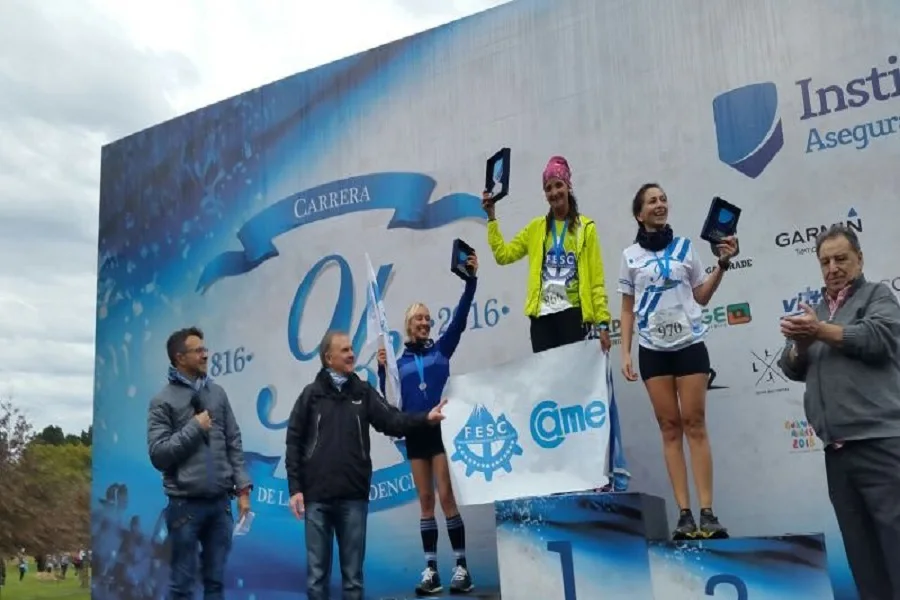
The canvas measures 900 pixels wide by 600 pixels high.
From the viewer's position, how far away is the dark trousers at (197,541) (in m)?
3.49

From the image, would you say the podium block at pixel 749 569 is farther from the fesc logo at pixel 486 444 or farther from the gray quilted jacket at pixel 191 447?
the gray quilted jacket at pixel 191 447

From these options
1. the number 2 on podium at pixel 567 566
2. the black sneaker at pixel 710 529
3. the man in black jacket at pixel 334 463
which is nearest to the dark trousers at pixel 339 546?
the man in black jacket at pixel 334 463

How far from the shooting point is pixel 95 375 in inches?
274

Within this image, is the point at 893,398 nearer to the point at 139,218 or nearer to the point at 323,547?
the point at 323,547

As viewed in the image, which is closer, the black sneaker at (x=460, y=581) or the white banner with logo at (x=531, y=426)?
the white banner with logo at (x=531, y=426)

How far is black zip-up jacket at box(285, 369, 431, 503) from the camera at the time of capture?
11.6ft

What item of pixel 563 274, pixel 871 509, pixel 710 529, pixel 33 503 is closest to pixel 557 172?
pixel 563 274

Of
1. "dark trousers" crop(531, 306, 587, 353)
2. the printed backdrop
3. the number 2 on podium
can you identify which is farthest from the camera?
the printed backdrop

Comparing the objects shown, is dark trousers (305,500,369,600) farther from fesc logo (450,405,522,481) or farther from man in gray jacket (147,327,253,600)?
fesc logo (450,405,522,481)

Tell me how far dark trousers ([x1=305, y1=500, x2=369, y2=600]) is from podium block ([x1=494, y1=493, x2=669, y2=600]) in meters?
0.58

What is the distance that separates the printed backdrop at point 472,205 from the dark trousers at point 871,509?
1.60m

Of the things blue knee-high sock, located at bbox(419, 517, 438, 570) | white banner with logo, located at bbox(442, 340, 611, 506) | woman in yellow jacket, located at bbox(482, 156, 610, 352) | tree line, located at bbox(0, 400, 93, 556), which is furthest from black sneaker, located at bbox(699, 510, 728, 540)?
tree line, located at bbox(0, 400, 93, 556)

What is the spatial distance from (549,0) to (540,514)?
3124 mm

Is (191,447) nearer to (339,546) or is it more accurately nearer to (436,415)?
(339,546)
